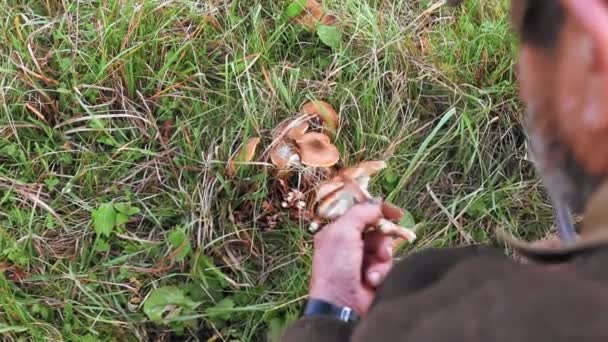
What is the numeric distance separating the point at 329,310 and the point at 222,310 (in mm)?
660

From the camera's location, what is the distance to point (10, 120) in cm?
248

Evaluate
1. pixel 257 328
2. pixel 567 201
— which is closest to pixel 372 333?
pixel 567 201

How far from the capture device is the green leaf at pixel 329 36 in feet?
8.70

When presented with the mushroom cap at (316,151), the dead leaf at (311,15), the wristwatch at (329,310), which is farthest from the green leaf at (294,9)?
the wristwatch at (329,310)

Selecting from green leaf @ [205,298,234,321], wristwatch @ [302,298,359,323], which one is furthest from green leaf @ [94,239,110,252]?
wristwatch @ [302,298,359,323]

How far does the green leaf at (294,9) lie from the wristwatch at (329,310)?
119 centimetres

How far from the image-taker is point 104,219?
7.83 feet

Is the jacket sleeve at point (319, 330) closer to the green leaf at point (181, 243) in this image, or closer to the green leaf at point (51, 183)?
the green leaf at point (181, 243)

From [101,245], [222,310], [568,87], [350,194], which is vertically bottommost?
[222,310]

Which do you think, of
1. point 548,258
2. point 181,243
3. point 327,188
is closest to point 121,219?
point 181,243

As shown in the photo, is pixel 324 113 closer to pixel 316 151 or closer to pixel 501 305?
pixel 316 151

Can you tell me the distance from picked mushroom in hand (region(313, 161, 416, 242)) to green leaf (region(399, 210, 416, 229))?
0.07 metres

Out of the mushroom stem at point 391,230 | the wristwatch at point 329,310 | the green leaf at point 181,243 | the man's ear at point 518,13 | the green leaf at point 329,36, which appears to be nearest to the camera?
the man's ear at point 518,13

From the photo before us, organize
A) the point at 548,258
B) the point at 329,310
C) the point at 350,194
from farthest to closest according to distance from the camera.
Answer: the point at 350,194
the point at 329,310
the point at 548,258
